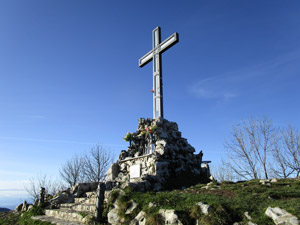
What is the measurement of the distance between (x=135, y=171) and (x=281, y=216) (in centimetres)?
994

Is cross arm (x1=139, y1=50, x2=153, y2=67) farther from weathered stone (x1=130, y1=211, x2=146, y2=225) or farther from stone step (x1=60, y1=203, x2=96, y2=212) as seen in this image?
weathered stone (x1=130, y1=211, x2=146, y2=225)

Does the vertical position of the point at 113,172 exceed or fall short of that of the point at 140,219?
it exceeds it

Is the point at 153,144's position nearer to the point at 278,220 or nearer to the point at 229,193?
the point at 229,193

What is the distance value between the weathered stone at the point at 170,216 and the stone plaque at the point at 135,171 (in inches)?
286

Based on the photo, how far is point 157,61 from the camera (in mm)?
17219

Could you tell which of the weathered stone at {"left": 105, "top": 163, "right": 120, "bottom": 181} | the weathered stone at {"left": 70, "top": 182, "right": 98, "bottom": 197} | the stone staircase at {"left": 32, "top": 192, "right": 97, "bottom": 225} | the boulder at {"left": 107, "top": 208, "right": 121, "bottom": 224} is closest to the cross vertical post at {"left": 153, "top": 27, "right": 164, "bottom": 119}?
the weathered stone at {"left": 105, "top": 163, "right": 120, "bottom": 181}

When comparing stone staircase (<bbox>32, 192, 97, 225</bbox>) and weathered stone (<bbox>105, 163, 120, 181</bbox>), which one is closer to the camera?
stone staircase (<bbox>32, 192, 97, 225</bbox>)

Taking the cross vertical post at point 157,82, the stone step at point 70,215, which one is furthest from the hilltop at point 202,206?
the cross vertical post at point 157,82

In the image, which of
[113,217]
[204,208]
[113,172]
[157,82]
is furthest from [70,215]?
[157,82]

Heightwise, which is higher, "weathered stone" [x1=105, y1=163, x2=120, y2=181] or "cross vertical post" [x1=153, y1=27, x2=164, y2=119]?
"cross vertical post" [x1=153, y1=27, x2=164, y2=119]

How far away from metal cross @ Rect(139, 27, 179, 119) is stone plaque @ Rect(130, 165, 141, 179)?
4261 millimetres

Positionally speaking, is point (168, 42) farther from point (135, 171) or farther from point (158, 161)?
point (135, 171)

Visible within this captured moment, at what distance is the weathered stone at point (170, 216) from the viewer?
5.65 metres

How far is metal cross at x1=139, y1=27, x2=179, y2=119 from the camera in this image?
16.0 metres
